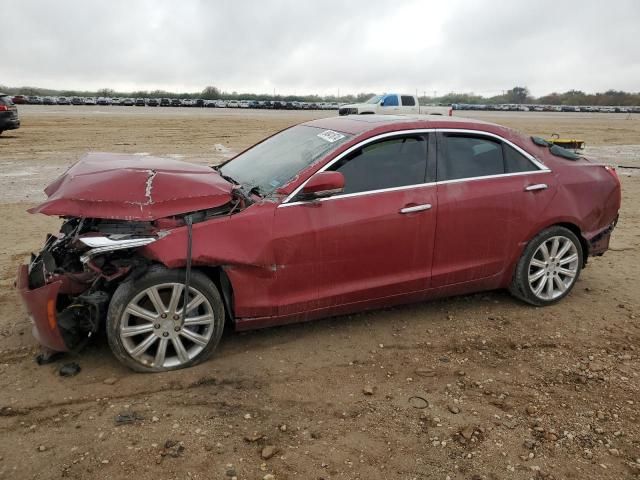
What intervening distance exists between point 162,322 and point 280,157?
5.49ft

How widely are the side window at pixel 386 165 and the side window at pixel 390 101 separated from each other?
2410 cm

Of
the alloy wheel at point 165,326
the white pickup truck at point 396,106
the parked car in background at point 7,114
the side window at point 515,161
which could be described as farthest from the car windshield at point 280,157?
the white pickup truck at point 396,106

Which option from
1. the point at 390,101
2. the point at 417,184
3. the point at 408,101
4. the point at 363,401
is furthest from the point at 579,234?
the point at 408,101

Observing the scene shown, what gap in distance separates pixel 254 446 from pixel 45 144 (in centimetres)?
1635

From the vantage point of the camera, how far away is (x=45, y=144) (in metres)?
16.4

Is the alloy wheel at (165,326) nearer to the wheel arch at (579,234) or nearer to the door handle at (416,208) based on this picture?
the door handle at (416,208)

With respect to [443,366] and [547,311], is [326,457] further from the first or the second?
[547,311]

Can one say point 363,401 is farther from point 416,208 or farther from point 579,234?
point 579,234

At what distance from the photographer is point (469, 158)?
436cm

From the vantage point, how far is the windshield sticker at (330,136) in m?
4.14

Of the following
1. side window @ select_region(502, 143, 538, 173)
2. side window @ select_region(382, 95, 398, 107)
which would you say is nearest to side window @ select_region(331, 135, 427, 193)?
side window @ select_region(502, 143, 538, 173)

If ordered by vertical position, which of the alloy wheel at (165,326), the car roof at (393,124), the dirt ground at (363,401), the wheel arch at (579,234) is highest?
the car roof at (393,124)

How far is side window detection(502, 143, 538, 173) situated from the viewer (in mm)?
4477

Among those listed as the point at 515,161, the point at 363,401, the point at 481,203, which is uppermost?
the point at 515,161
